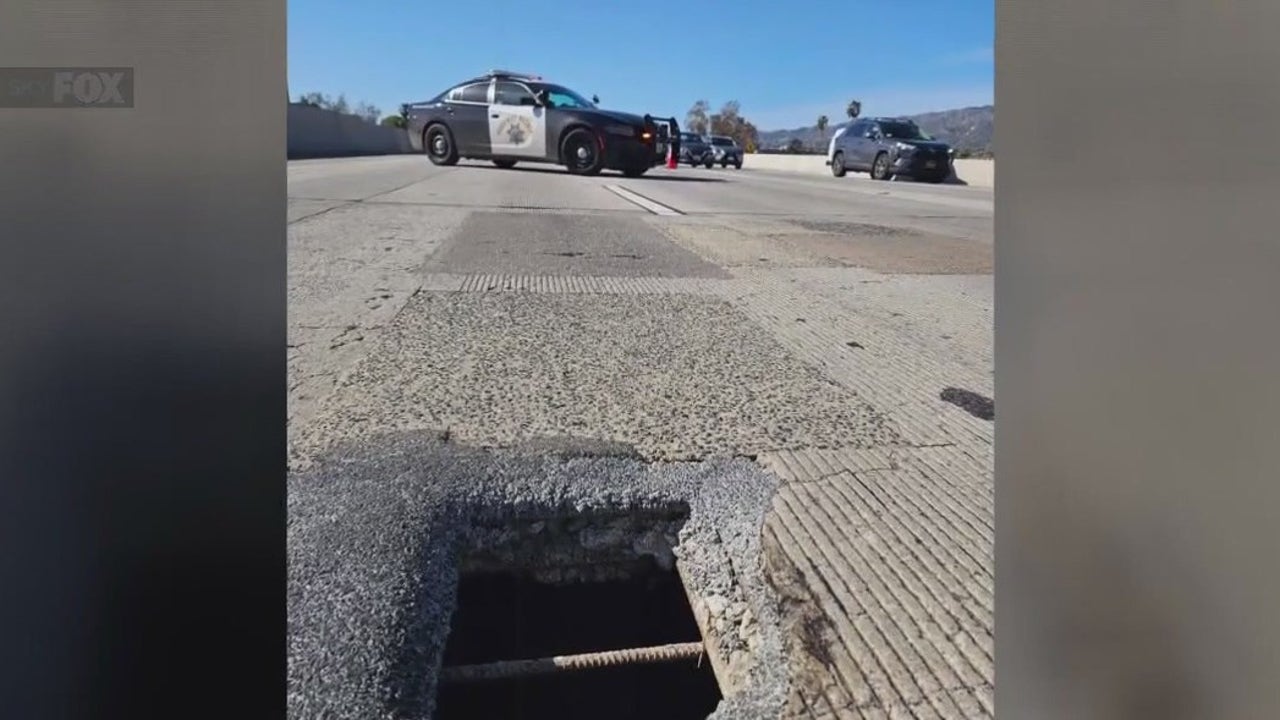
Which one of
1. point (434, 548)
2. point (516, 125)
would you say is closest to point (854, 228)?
point (434, 548)

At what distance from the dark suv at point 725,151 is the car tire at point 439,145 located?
1810 cm

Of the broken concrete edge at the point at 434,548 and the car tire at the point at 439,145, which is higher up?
the car tire at the point at 439,145

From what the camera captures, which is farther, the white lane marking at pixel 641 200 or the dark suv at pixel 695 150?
the dark suv at pixel 695 150

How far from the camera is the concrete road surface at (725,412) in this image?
6.07ft

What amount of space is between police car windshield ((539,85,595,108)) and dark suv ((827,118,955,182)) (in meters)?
8.73

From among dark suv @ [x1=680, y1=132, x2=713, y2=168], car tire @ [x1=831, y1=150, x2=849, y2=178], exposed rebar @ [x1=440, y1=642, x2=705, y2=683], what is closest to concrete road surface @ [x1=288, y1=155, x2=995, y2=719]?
exposed rebar @ [x1=440, y1=642, x2=705, y2=683]

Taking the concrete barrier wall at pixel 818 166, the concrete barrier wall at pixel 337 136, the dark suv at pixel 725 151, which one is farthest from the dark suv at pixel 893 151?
the concrete barrier wall at pixel 337 136

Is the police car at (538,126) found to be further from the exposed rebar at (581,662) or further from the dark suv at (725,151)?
the dark suv at (725,151)
